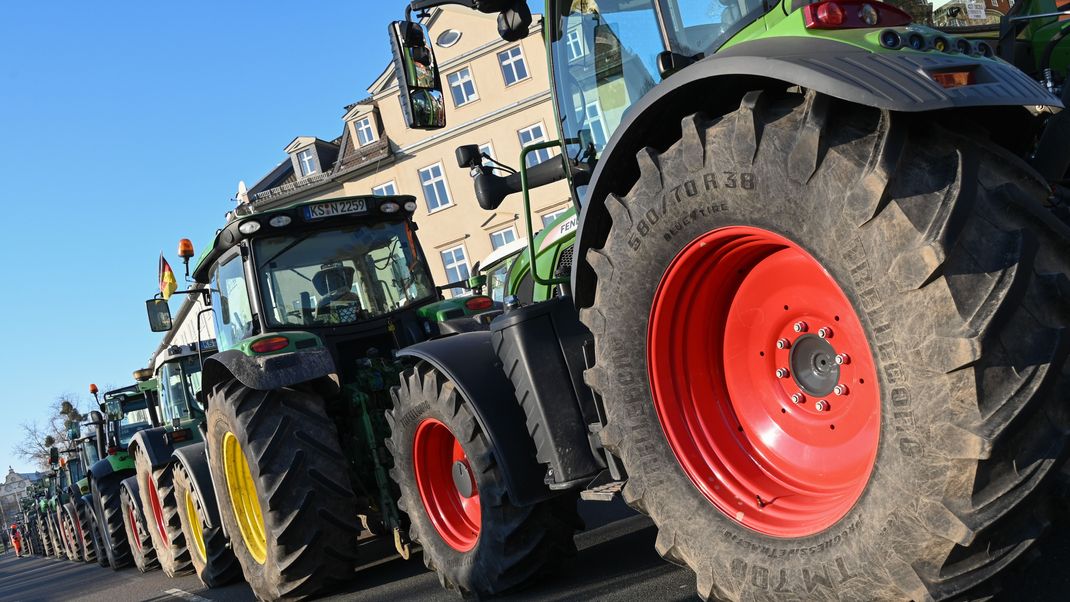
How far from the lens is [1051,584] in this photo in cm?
298

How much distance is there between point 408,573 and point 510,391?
249 cm

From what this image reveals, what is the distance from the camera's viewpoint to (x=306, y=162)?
3719cm

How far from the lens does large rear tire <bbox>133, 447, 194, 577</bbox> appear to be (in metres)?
9.35

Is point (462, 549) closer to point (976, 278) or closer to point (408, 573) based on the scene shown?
point (408, 573)

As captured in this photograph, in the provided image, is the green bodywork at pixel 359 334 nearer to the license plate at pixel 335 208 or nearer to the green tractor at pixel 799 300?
the license plate at pixel 335 208

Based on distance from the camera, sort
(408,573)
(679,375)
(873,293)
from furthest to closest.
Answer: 1. (408,573)
2. (679,375)
3. (873,293)

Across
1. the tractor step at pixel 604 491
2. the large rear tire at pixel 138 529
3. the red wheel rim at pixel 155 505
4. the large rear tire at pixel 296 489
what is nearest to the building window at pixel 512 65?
the large rear tire at pixel 138 529

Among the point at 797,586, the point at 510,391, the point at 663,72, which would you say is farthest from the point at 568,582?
the point at 663,72

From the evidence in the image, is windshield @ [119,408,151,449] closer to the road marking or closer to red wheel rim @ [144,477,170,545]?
red wheel rim @ [144,477,170,545]

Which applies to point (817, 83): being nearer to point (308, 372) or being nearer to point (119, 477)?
point (308, 372)

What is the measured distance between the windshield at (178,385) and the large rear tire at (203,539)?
15.1 feet

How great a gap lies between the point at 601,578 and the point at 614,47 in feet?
8.61

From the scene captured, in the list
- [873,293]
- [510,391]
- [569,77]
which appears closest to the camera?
[873,293]

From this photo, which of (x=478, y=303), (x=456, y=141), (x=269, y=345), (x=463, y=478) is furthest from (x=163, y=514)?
(x=456, y=141)
